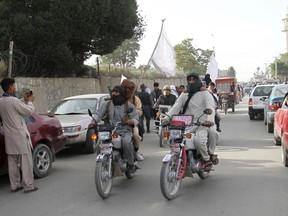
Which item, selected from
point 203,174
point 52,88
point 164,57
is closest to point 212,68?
point 52,88

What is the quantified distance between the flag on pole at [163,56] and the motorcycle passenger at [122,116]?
→ 266 inches

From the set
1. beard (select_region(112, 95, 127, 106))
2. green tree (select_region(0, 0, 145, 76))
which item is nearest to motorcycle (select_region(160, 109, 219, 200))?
beard (select_region(112, 95, 127, 106))

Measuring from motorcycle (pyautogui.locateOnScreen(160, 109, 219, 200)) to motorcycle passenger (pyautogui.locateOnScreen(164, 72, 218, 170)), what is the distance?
0.21m

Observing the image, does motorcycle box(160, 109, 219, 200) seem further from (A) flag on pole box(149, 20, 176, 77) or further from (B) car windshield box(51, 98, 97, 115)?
(A) flag on pole box(149, 20, 176, 77)

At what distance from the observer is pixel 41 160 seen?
24.4ft

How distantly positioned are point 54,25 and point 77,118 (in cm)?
785

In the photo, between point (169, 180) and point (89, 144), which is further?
point (89, 144)

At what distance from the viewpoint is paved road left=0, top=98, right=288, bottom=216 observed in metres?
5.19

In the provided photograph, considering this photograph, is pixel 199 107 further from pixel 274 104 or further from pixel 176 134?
pixel 274 104

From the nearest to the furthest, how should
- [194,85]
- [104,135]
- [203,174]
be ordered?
[104,135] < [194,85] < [203,174]

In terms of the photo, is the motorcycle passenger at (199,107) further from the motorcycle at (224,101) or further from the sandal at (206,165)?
the motorcycle at (224,101)

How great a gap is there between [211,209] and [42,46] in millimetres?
13306

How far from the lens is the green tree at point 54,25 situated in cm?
1628

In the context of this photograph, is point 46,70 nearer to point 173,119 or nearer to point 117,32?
point 117,32
